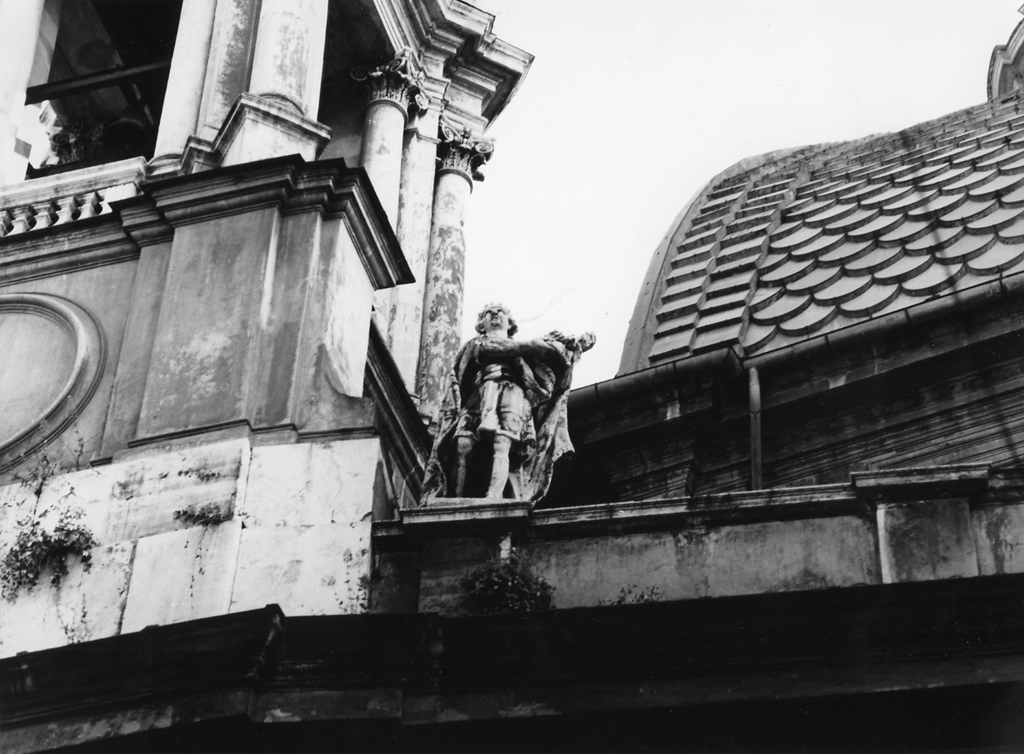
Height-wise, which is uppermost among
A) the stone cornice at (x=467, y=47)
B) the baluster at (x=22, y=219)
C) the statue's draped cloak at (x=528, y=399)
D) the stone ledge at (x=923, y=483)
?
the stone cornice at (x=467, y=47)

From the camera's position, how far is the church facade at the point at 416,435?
13.6 metres

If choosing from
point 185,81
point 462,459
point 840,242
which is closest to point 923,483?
point 462,459

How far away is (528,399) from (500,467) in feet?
2.43

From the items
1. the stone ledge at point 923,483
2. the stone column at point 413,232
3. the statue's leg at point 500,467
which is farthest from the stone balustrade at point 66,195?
the stone ledge at point 923,483

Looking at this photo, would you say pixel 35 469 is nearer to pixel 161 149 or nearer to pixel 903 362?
pixel 161 149

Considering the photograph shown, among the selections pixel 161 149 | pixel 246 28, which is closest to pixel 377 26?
pixel 246 28

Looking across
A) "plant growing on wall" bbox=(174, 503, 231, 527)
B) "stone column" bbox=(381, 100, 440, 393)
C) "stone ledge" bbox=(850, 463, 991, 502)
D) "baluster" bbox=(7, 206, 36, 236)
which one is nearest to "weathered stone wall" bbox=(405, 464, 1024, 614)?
"stone ledge" bbox=(850, 463, 991, 502)

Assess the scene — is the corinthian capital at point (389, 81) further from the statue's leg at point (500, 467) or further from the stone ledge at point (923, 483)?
the stone ledge at point (923, 483)

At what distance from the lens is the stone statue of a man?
51.9 ft

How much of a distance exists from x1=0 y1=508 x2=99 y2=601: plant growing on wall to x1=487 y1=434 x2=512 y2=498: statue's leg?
265 centimetres

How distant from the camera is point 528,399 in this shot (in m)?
16.2

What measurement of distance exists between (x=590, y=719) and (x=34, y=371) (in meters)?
5.76

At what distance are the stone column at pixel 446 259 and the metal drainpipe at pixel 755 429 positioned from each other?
3053 mm

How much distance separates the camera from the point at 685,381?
795 inches
